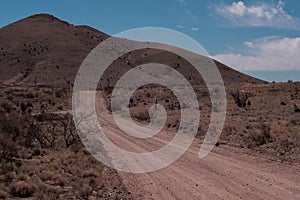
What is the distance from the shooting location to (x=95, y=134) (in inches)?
925

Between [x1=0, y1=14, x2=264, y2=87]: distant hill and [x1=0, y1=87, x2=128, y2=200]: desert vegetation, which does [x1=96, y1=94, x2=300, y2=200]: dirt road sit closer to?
[x1=0, y1=87, x2=128, y2=200]: desert vegetation

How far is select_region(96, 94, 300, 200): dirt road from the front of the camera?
10336mm

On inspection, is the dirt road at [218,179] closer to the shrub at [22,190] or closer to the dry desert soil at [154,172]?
the dry desert soil at [154,172]

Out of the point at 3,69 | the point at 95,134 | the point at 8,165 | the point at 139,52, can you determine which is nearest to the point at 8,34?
the point at 3,69

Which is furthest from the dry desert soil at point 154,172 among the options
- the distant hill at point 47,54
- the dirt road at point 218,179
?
the distant hill at point 47,54

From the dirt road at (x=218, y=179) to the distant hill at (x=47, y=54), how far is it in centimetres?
7142

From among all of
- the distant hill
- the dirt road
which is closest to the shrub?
the dirt road

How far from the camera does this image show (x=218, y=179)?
1191cm

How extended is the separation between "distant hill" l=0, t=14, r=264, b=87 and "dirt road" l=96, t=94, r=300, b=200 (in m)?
71.4

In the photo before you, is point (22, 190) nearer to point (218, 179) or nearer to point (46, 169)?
point (46, 169)

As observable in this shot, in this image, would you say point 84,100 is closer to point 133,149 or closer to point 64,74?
point 133,149

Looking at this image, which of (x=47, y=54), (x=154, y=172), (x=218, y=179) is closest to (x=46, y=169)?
(x=154, y=172)

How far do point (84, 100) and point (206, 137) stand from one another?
104 ft

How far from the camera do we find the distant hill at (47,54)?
9118 centimetres
